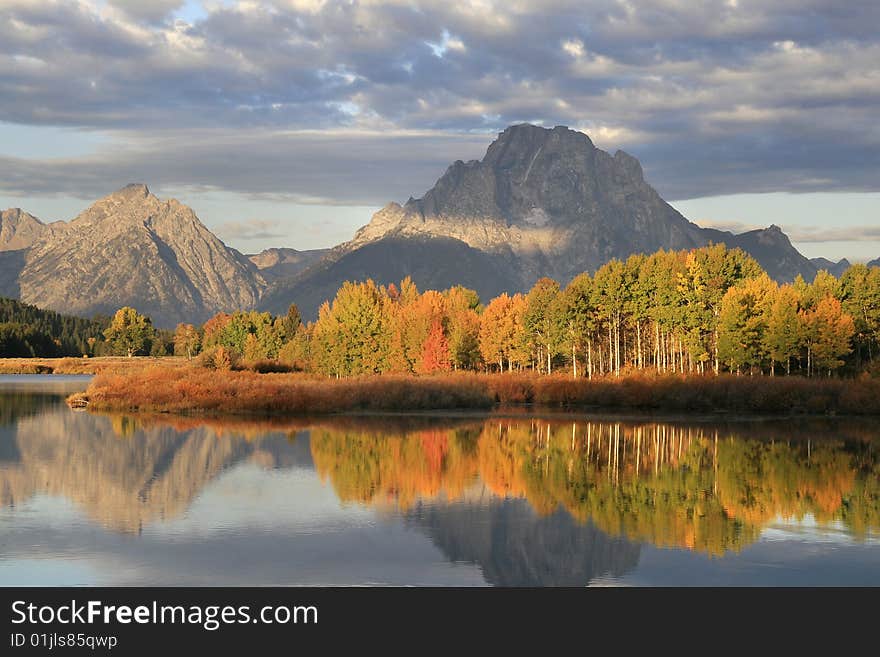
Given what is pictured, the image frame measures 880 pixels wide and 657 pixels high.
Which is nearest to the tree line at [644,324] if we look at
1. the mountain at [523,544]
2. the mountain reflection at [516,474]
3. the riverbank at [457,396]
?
the riverbank at [457,396]

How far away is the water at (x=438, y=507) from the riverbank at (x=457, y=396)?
13.9m

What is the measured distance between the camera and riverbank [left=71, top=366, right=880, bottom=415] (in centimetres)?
6444

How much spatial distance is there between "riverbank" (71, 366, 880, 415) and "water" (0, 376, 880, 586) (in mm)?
13886

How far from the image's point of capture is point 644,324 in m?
109

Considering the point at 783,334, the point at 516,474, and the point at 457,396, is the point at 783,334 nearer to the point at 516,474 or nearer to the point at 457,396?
the point at 457,396

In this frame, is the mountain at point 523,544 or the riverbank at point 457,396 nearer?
the mountain at point 523,544

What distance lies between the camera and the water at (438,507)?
2095 centimetres

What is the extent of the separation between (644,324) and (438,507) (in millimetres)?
84003

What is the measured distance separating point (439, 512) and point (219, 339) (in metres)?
174

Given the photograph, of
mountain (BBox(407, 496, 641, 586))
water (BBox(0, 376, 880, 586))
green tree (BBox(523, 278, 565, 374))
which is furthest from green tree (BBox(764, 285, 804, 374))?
mountain (BBox(407, 496, 641, 586))

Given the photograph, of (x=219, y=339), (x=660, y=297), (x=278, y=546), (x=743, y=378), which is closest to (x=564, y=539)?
(x=278, y=546)

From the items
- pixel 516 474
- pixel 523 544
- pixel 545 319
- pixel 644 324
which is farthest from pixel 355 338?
pixel 523 544

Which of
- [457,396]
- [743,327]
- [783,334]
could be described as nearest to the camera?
[457,396]

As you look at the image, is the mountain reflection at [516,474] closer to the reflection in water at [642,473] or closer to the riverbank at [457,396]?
the reflection in water at [642,473]
